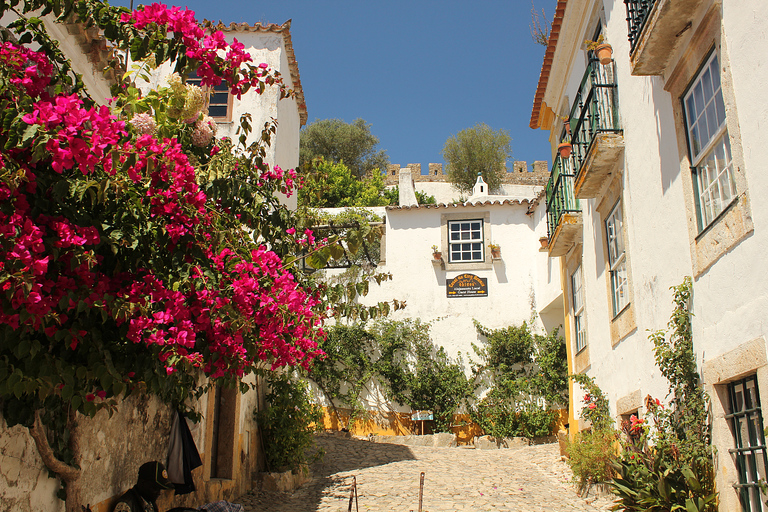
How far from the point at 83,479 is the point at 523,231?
13.4m

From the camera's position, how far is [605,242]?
841 centimetres

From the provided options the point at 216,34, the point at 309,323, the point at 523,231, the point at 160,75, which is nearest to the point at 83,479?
the point at 309,323

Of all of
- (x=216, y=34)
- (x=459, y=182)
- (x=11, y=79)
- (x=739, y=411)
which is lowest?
(x=739, y=411)

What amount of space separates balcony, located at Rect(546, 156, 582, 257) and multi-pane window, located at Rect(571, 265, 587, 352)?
1.63ft

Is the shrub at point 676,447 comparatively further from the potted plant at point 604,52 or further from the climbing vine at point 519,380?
the climbing vine at point 519,380

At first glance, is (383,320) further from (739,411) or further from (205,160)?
(739,411)

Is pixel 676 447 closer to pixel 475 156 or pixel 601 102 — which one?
pixel 601 102

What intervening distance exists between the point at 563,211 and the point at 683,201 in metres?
4.50

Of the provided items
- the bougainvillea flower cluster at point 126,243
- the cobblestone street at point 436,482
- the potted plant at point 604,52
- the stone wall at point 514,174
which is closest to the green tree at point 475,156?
the stone wall at point 514,174

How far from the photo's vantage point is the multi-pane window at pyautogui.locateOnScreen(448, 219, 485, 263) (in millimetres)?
16766

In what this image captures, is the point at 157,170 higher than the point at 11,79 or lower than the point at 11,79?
lower

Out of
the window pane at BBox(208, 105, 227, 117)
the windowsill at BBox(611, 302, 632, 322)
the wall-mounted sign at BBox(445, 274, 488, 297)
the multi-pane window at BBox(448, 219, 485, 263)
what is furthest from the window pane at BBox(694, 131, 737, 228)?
the multi-pane window at BBox(448, 219, 485, 263)

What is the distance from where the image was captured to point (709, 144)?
504 centimetres

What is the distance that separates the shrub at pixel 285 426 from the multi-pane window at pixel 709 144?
23.4 feet
